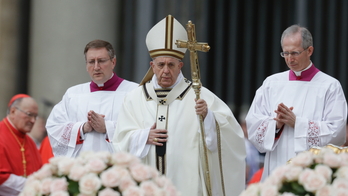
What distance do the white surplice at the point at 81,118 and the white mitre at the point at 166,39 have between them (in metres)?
0.60

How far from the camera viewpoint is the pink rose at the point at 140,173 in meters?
2.05

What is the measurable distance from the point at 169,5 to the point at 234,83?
2059 millimetres

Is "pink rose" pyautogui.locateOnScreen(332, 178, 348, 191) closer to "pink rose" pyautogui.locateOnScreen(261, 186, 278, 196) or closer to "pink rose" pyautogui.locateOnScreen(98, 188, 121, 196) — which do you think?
"pink rose" pyautogui.locateOnScreen(261, 186, 278, 196)

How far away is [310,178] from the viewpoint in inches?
74.3

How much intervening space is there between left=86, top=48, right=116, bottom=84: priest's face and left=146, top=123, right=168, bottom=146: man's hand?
97 cm

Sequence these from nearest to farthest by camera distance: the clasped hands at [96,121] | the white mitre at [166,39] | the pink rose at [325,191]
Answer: the pink rose at [325,191], the white mitre at [166,39], the clasped hands at [96,121]

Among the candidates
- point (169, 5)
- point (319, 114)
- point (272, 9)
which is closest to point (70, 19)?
point (169, 5)

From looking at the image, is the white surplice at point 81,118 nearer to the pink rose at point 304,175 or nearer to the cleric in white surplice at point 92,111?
the cleric in white surplice at point 92,111

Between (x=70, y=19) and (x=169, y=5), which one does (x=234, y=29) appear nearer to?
(x=169, y=5)

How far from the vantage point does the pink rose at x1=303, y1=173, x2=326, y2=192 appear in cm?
185

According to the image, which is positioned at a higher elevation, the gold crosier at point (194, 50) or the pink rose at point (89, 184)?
the gold crosier at point (194, 50)

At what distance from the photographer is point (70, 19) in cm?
795

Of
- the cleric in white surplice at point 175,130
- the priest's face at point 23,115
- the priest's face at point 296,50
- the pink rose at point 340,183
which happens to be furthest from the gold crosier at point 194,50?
the priest's face at point 23,115

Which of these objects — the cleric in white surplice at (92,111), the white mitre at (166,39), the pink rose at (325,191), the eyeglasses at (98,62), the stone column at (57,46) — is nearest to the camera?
the pink rose at (325,191)
